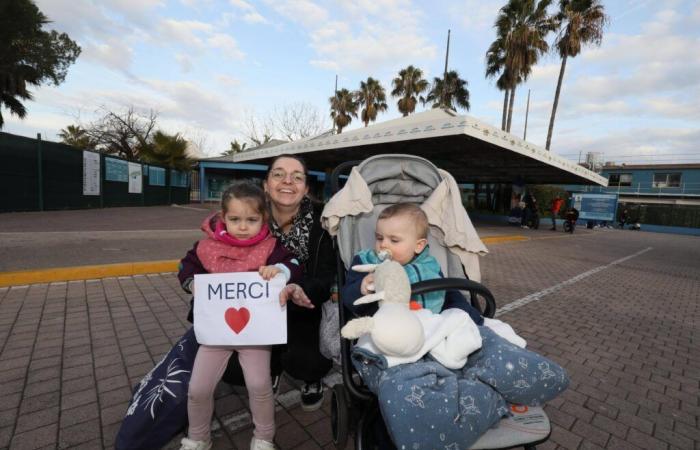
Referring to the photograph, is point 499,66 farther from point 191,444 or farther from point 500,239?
point 191,444

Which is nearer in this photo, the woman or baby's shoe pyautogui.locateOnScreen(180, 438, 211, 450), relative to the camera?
baby's shoe pyautogui.locateOnScreen(180, 438, 211, 450)

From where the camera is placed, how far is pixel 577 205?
27.3m

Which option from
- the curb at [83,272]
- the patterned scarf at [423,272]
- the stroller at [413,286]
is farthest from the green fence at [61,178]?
the patterned scarf at [423,272]

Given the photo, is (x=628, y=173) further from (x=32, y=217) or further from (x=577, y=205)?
(x=32, y=217)

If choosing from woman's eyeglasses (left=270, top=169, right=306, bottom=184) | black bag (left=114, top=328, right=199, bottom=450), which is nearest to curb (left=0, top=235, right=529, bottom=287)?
black bag (left=114, top=328, right=199, bottom=450)

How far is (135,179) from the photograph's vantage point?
17047 millimetres

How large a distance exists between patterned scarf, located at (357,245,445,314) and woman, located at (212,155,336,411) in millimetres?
386

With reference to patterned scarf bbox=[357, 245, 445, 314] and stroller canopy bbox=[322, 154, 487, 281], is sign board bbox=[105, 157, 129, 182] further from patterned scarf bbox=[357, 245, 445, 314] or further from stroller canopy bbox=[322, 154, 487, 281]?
patterned scarf bbox=[357, 245, 445, 314]

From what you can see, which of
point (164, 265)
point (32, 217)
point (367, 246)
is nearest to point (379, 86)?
point (32, 217)

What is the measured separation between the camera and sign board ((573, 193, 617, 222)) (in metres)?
24.7

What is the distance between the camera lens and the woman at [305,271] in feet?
6.75

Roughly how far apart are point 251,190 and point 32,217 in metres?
12.3

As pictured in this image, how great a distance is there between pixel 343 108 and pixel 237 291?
3689 centimetres

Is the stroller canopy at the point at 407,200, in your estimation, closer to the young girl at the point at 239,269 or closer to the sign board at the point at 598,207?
the young girl at the point at 239,269
